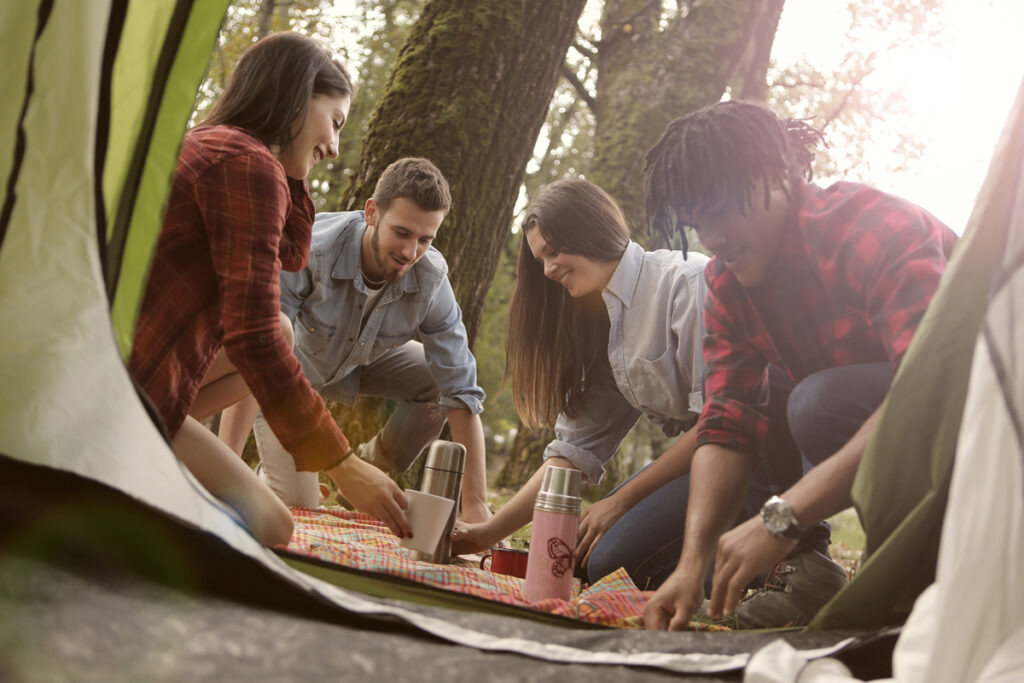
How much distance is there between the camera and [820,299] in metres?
1.48

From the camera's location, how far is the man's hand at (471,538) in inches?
71.8

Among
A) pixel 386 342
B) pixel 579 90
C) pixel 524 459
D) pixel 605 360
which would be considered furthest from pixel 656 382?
pixel 579 90

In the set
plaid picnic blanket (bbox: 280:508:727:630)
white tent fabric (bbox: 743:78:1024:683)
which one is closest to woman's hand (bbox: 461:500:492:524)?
plaid picnic blanket (bbox: 280:508:727:630)

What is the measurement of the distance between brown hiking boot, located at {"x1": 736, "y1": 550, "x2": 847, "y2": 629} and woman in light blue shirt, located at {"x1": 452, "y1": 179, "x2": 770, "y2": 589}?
0.32 m

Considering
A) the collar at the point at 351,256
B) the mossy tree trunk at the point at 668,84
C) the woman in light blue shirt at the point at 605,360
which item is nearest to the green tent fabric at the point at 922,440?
the woman in light blue shirt at the point at 605,360

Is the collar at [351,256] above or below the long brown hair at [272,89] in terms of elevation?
below

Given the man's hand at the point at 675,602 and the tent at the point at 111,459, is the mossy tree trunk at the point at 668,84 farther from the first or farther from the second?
the tent at the point at 111,459

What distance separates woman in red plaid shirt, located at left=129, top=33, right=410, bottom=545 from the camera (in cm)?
129

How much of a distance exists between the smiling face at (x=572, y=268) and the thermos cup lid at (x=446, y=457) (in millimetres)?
473

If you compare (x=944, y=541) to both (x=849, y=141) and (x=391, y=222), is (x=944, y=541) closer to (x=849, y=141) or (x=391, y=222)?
(x=391, y=222)

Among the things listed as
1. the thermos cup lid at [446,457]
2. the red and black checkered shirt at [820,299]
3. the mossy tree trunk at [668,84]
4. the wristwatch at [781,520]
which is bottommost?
the thermos cup lid at [446,457]

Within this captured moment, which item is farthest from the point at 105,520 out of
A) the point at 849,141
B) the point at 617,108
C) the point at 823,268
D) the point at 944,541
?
the point at 849,141

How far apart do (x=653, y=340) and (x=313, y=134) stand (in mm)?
837

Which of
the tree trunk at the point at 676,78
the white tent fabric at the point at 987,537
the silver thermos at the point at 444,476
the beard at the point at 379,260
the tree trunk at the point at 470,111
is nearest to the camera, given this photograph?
the white tent fabric at the point at 987,537
